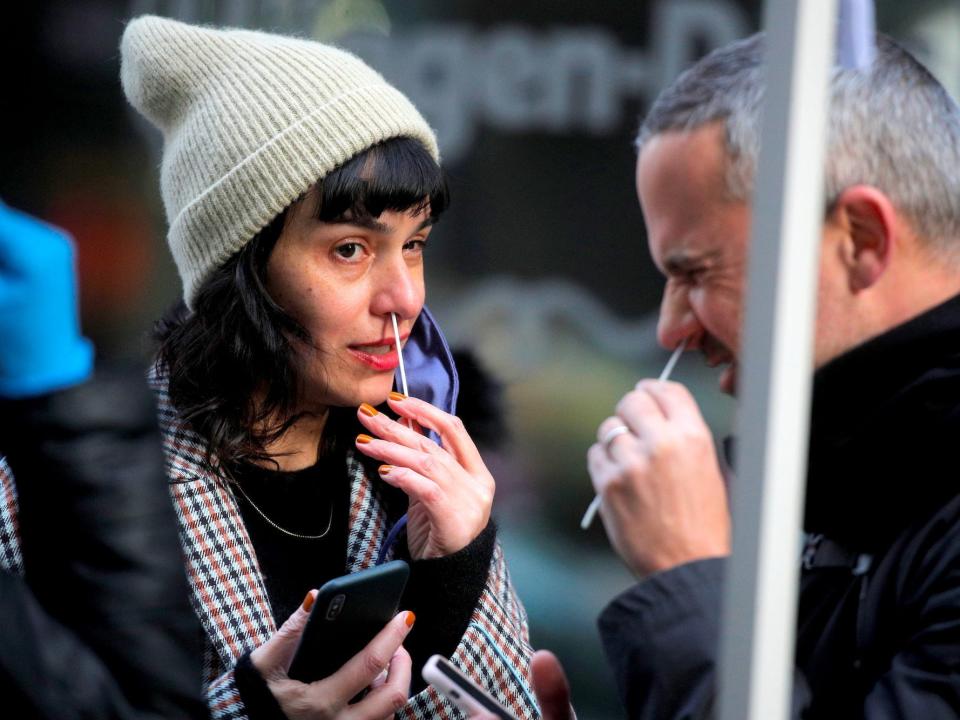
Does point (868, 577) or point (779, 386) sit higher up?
point (779, 386)

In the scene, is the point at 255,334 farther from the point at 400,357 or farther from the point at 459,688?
the point at 459,688

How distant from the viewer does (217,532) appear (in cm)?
173

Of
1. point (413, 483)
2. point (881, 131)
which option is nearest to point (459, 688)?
point (413, 483)

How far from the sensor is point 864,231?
1342mm

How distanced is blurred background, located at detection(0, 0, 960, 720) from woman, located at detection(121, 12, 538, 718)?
54 mm

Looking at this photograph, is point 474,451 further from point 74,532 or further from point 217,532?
point 74,532

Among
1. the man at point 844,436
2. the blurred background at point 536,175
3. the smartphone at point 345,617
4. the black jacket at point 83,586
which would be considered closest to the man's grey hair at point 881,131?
the man at point 844,436

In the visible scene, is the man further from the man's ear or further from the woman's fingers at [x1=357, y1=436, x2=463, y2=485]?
the woman's fingers at [x1=357, y1=436, x2=463, y2=485]

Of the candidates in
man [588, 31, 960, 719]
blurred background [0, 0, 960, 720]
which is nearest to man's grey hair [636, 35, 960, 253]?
man [588, 31, 960, 719]

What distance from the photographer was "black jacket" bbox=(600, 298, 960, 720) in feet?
4.00

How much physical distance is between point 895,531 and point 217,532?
90cm

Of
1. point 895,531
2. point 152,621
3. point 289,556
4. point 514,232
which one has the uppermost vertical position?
point 514,232

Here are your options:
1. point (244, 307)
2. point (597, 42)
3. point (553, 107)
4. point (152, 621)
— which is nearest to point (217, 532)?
point (244, 307)

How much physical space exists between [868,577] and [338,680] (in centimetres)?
69
